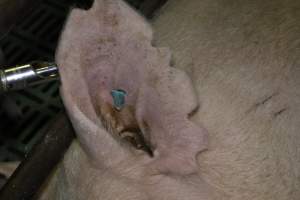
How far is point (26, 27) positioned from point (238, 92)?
4.13 ft

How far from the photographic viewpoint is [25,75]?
3.02ft

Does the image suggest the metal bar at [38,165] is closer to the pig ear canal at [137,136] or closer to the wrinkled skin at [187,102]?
the wrinkled skin at [187,102]

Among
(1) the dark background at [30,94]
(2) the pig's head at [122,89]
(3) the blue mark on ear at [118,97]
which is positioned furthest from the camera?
(1) the dark background at [30,94]

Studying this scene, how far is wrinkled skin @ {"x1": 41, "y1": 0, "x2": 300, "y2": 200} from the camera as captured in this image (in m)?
0.77

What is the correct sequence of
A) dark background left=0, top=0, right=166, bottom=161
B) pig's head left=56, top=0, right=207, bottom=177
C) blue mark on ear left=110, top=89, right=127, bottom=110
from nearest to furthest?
1. pig's head left=56, top=0, right=207, bottom=177
2. blue mark on ear left=110, top=89, right=127, bottom=110
3. dark background left=0, top=0, right=166, bottom=161

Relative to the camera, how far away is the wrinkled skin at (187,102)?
2.52 ft

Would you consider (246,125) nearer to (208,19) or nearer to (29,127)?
(208,19)

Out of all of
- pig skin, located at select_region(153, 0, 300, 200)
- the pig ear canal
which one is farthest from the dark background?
the pig ear canal

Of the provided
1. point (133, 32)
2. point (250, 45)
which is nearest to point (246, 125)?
point (250, 45)

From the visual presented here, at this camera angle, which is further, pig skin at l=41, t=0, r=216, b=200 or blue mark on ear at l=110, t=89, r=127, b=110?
blue mark on ear at l=110, t=89, r=127, b=110

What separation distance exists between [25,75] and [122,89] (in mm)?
202

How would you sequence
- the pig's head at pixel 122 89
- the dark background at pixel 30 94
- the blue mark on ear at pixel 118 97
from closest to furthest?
1. the pig's head at pixel 122 89
2. the blue mark on ear at pixel 118 97
3. the dark background at pixel 30 94

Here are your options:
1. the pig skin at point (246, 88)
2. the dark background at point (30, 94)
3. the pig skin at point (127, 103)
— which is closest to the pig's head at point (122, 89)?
the pig skin at point (127, 103)

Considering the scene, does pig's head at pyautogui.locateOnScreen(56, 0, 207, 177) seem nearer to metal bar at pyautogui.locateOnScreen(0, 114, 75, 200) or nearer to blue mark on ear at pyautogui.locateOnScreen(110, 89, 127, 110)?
blue mark on ear at pyautogui.locateOnScreen(110, 89, 127, 110)
